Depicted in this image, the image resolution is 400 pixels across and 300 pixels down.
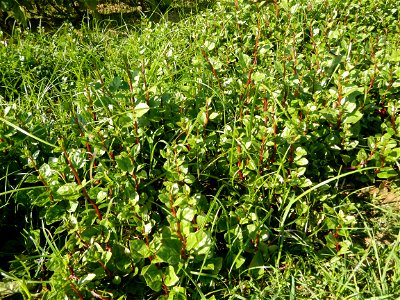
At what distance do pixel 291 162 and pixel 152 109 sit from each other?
0.68 m

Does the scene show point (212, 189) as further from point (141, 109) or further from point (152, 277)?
point (152, 277)

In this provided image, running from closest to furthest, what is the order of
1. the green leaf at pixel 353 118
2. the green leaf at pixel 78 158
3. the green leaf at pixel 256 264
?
the green leaf at pixel 256 264
the green leaf at pixel 78 158
the green leaf at pixel 353 118

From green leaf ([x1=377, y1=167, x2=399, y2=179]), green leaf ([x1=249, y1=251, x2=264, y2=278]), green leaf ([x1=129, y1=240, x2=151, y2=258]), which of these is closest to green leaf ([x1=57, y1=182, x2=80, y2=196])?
green leaf ([x1=129, y1=240, x2=151, y2=258])

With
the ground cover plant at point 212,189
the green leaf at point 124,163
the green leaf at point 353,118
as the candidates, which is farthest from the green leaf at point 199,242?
the green leaf at point 353,118

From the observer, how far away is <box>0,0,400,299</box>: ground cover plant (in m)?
1.53

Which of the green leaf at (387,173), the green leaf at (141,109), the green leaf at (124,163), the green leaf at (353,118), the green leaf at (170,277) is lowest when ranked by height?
the green leaf at (387,173)

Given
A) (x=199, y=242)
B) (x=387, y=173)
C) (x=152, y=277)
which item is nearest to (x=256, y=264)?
(x=199, y=242)

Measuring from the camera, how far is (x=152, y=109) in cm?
195

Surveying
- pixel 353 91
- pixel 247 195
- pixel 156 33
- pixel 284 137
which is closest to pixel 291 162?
pixel 284 137

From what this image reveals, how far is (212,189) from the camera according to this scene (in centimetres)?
198

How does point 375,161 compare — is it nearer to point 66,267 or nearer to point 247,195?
point 247,195

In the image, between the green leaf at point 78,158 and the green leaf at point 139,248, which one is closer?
the green leaf at point 139,248

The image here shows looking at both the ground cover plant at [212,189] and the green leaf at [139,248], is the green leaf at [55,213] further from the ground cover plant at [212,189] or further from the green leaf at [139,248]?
the green leaf at [139,248]

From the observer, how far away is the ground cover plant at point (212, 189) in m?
1.53
